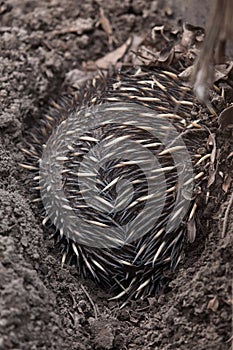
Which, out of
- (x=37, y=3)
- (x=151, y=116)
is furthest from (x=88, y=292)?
(x=37, y=3)

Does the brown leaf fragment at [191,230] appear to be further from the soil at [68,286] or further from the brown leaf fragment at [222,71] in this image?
the brown leaf fragment at [222,71]

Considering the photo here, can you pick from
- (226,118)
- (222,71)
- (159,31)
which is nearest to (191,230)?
(226,118)

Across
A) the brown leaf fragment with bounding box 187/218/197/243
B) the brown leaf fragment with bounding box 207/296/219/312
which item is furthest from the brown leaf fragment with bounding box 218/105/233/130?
the brown leaf fragment with bounding box 207/296/219/312

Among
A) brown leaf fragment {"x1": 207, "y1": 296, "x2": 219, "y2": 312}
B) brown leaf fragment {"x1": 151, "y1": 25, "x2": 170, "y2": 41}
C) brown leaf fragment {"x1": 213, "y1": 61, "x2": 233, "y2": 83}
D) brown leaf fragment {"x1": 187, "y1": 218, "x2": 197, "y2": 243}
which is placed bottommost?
brown leaf fragment {"x1": 207, "y1": 296, "x2": 219, "y2": 312}

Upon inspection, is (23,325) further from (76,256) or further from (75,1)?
A: (75,1)

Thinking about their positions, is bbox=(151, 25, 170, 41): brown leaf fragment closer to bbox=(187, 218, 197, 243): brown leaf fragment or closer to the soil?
the soil

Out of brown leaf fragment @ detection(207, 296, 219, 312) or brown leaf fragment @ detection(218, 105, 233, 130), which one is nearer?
brown leaf fragment @ detection(207, 296, 219, 312)

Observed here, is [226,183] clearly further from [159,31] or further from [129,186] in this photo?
[159,31]
